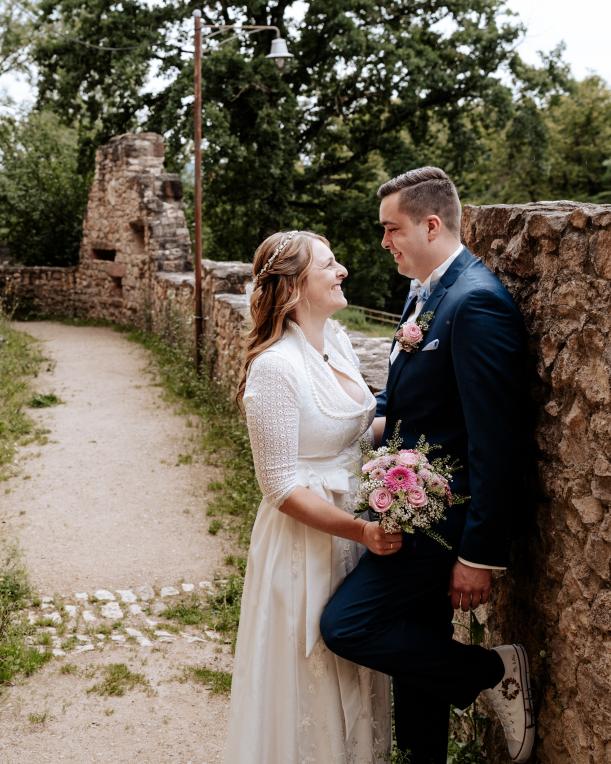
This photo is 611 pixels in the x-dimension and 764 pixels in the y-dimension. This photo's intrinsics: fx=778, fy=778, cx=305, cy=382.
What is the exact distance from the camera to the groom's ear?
2523mm

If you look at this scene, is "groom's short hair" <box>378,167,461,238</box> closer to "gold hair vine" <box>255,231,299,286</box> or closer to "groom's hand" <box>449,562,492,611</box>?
"gold hair vine" <box>255,231,299,286</box>

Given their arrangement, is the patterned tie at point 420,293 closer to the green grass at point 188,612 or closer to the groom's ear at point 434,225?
the groom's ear at point 434,225

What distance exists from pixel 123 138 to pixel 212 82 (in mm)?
2488

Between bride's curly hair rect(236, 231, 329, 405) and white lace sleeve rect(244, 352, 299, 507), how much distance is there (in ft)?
0.53

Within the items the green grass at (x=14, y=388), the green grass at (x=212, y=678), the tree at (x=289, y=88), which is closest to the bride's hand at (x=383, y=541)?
the green grass at (x=212, y=678)

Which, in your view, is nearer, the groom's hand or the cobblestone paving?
the groom's hand

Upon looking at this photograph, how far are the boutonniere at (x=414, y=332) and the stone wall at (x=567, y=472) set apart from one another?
31cm

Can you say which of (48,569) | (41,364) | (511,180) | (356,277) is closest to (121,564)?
(48,569)

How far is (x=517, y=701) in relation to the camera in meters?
2.41

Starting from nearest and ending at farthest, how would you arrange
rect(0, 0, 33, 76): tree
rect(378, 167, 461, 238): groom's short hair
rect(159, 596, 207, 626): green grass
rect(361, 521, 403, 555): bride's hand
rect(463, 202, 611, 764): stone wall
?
rect(463, 202, 611, 764): stone wall → rect(361, 521, 403, 555): bride's hand → rect(378, 167, 461, 238): groom's short hair → rect(159, 596, 207, 626): green grass → rect(0, 0, 33, 76): tree

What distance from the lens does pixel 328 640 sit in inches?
93.4

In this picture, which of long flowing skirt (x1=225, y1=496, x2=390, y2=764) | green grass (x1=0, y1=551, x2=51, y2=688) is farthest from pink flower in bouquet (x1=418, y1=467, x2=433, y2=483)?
green grass (x1=0, y1=551, x2=51, y2=688)

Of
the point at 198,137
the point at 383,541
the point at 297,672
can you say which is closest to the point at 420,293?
the point at 383,541

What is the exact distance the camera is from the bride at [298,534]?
2.43 meters
